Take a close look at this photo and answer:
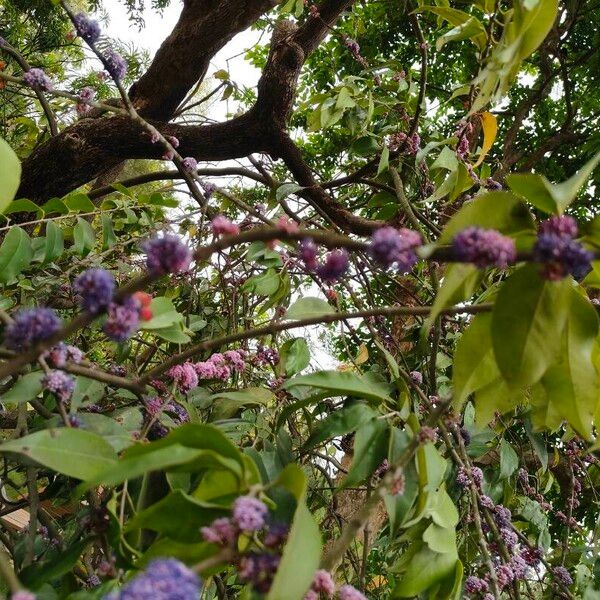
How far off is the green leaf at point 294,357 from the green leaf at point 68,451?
0.54 metres

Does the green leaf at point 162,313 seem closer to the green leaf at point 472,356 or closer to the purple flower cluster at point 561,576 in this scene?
the green leaf at point 472,356

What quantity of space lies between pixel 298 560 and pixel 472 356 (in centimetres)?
31

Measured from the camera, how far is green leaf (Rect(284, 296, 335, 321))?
2.33 ft

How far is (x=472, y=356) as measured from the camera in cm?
57

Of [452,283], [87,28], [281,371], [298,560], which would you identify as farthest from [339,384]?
[87,28]

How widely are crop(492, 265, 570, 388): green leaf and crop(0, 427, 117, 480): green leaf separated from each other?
298 millimetres

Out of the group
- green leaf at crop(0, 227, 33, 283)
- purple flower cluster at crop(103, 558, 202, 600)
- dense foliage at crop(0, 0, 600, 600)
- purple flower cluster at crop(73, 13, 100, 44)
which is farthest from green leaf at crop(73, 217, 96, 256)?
purple flower cluster at crop(103, 558, 202, 600)

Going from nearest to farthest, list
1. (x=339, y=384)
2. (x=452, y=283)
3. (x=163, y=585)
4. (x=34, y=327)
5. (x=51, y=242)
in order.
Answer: (x=163, y=585) < (x=34, y=327) < (x=452, y=283) < (x=339, y=384) < (x=51, y=242)

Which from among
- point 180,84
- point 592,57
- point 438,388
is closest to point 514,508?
point 438,388

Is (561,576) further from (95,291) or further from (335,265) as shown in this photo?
(95,291)

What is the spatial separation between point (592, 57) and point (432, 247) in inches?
146

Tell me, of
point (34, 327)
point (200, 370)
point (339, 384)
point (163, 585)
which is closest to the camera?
point (163, 585)

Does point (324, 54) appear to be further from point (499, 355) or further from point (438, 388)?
point (499, 355)

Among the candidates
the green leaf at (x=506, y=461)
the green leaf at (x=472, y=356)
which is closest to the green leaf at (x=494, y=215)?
the green leaf at (x=472, y=356)
